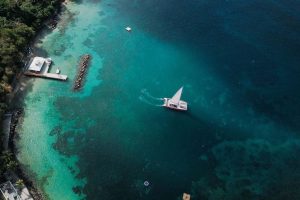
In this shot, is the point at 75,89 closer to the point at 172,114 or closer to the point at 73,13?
the point at 172,114

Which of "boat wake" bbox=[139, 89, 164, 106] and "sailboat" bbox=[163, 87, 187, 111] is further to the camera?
"boat wake" bbox=[139, 89, 164, 106]

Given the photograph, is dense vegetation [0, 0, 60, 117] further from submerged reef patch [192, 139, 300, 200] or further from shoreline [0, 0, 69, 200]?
submerged reef patch [192, 139, 300, 200]

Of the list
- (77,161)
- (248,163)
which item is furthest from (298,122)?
(77,161)

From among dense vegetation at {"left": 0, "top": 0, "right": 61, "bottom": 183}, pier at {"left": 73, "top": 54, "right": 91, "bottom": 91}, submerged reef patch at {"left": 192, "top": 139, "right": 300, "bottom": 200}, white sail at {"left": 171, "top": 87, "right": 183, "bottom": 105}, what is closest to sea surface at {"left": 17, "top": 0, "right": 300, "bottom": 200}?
submerged reef patch at {"left": 192, "top": 139, "right": 300, "bottom": 200}

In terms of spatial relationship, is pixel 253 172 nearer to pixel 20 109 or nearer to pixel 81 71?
pixel 81 71

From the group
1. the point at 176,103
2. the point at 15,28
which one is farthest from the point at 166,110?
the point at 15,28

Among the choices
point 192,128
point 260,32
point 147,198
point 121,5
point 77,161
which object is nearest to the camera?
point 147,198
